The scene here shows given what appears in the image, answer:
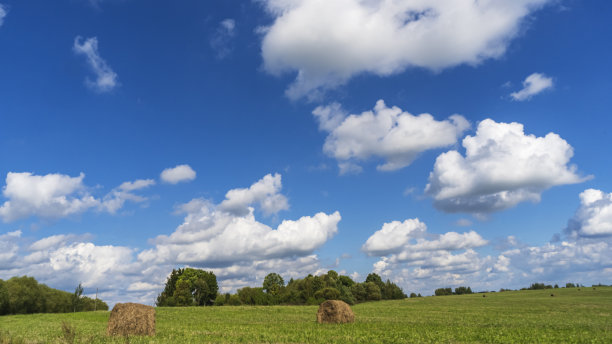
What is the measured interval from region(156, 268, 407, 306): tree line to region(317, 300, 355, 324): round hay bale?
64.2 m

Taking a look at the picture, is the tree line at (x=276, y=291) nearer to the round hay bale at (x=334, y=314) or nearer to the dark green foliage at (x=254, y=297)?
the dark green foliage at (x=254, y=297)

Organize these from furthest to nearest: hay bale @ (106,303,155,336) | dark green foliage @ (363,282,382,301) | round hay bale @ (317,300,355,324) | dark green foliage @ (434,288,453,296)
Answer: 1. dark green foliage @ (434,288,453,296)
2. dark green foliage @ (363,282,382,301)
3. round hay bale @ (317,300,355,324)
4. hay bale @ (106,303,155,336)

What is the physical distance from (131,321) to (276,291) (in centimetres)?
9666

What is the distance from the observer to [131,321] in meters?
28.4

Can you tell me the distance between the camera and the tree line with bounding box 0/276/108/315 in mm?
86375

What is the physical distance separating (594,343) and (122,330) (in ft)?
103

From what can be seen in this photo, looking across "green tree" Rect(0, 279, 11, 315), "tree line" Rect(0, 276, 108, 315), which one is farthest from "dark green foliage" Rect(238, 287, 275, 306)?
"green tree" Rect(0, 279, 11, 315)

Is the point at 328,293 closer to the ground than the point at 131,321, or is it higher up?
closer to the ground

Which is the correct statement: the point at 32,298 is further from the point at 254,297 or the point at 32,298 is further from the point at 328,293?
the point at 328,293

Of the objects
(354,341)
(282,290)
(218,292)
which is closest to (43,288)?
(218,292)

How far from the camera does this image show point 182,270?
13088 centimetres

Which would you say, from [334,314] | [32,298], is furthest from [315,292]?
[334,314]

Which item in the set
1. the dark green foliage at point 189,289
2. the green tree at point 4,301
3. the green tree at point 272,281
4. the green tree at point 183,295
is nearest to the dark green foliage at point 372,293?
the green tree at point 272,281

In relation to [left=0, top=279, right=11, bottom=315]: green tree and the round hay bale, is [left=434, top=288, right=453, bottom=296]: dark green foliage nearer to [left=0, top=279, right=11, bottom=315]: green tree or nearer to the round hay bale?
the round hay bale
